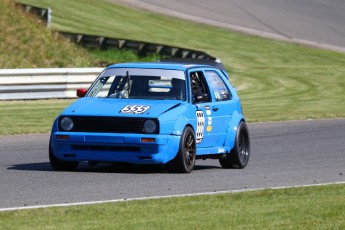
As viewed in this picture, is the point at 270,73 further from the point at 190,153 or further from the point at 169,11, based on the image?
the point at 190,153

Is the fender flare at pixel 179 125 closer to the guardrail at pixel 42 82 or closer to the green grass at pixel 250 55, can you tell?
the guardrail at pixel 42 82

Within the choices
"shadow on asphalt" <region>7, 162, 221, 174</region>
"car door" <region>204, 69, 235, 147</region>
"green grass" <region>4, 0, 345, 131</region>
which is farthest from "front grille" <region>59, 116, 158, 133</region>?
"green grass" <region>4, 0, 345, 131</region>

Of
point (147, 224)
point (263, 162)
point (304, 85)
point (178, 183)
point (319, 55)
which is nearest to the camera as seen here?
point (147, 224)

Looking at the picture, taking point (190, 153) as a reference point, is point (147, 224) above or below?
above

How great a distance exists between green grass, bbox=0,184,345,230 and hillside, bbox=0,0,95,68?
19.9 meters

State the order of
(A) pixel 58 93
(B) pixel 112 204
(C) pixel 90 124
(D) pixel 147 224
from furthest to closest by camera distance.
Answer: (A) pixel 58 93
(C) pixel 90 124
(B) pixel 112 204
(D) pixel 147 224

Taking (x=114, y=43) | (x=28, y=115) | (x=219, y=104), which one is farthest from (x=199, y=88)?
(x=114, y=43)

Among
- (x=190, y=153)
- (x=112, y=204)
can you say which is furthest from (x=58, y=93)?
(x=112, y=204)

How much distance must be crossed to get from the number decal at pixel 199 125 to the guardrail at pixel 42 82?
450 inches

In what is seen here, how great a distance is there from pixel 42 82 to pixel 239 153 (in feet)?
38.0

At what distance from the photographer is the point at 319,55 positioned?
136 feet

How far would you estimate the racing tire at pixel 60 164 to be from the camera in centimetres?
1295

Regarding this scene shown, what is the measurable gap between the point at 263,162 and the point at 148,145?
306 centimetres

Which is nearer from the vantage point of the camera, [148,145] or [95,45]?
[148,145]
